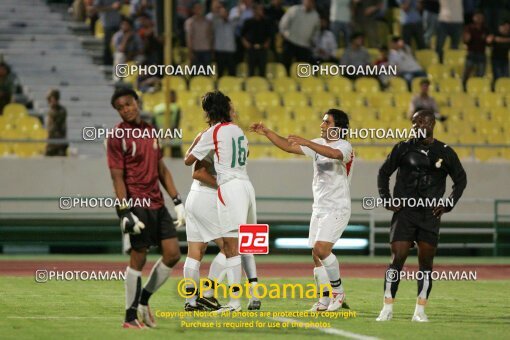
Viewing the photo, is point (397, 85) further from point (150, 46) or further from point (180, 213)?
point (180, 213)

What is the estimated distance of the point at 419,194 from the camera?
1219 cm

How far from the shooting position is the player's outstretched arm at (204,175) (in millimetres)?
13047

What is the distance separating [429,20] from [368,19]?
1.44 m

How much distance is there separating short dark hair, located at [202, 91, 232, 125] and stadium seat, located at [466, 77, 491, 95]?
1506 centimetres

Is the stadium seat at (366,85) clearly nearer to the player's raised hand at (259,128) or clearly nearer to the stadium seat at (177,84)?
the stadium seat at (177,84)

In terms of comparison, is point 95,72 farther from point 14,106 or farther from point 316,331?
point 316,331


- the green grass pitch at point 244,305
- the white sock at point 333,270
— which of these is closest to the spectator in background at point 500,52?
the green grass pitch at point 244,305

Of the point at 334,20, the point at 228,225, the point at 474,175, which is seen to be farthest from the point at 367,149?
the point at 228,225

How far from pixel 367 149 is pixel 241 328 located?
13.3 metres

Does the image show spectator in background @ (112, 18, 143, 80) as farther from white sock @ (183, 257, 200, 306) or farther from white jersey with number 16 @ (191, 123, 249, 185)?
white jersey with number 16 @ (191, 123, 249, 185)

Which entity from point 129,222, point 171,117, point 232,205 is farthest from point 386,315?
point 171,117

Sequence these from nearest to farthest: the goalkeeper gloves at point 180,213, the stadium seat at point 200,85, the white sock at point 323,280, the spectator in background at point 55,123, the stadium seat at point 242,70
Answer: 1. the goalkeeper gloves at point 180,213
2. the white sock at point 323,280
3. the spectator in background at point 55,123
4. the stadium seat at point 200,85
5. the stadium seat at point 242,70

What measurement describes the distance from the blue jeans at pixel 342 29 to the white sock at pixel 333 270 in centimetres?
1419

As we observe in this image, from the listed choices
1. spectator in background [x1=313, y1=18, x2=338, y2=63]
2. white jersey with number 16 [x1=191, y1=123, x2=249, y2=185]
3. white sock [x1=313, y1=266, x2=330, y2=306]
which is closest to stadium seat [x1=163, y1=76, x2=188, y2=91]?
spectator in background [x1=313, y1=18, x2=338, y2=63]
